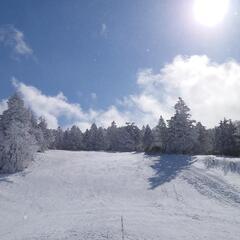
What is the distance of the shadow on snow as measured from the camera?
48.3 meters

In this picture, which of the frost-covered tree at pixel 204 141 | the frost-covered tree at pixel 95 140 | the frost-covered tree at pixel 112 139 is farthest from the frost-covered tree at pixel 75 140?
the frost-covered tree at pixel 204 141

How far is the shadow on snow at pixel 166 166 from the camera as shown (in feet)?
159

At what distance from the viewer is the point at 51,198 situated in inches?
1677

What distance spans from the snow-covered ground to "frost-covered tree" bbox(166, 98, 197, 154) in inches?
207

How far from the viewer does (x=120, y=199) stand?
1646 inches

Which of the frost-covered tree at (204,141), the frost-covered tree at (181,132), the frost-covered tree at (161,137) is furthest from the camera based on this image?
the frost-covered tree at (204,141)

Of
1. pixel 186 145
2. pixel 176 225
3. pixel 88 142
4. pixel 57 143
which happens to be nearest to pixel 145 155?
pixel 186 145

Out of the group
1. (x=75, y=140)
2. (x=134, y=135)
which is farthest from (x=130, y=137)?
(x=75, y=140)

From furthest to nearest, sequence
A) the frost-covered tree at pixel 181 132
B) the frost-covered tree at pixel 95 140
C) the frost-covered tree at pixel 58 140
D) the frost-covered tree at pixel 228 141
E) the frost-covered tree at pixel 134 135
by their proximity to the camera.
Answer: the frost-covered tree at pixel 58 140 → the frost-covered tree at pixel 95 140 → the frost-covered tree at pixel 134 135 → the frost-covered tree at pixel 228 141 → the frost-covered tree at pixel 181 132

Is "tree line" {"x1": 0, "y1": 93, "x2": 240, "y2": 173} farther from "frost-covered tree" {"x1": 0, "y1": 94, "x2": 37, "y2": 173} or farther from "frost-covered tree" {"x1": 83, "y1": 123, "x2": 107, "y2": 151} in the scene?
"frost-covered tree" {"x1": 83, "y1": 123, "x2": 107, "y2": 151}

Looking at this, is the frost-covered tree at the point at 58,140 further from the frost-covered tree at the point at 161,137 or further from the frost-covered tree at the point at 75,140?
the frost-covered tree at the point at 161,137

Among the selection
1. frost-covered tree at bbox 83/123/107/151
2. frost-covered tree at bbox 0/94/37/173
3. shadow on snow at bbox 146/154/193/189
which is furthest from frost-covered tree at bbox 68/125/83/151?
frost-covered tree at bbox 0/94/37/173

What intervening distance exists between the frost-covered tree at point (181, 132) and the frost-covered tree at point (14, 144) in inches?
909

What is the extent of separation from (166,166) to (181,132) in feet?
38.6
